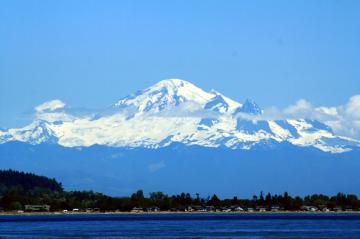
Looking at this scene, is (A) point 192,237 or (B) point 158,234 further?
(B) point 158,234

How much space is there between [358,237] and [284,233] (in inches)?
760

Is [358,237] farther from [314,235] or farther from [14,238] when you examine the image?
[14,238]

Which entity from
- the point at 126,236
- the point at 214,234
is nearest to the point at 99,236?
the point at 126,236

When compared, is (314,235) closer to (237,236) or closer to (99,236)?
(237,236)

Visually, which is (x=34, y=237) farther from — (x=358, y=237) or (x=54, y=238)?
(x=358, y=237)

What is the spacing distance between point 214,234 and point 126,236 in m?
14.8

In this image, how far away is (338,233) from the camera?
195375 millimetres

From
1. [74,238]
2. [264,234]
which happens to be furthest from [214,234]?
[74,238]

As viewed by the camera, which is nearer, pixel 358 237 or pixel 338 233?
pixel 358 237

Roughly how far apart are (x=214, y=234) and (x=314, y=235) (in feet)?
55.1

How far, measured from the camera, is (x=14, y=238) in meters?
187

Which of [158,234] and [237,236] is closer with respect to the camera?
[237,236]

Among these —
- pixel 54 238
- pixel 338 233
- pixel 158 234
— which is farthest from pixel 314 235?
pixel 54 238

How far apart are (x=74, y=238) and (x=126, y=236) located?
31.2 ft
